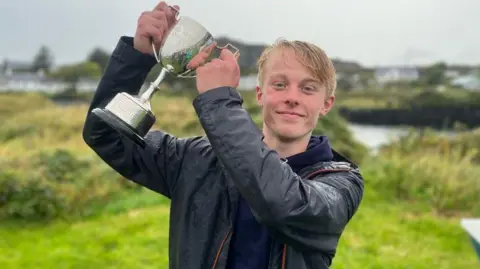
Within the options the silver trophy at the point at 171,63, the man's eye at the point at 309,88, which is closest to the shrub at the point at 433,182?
the man's eye at the point at 309,88

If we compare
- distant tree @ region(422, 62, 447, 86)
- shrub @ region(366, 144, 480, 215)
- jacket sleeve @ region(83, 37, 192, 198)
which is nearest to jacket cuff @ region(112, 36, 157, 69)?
jacket sleeve @ region(83, 37, 192, 198)

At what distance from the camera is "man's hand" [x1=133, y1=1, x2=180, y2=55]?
1.76 metres

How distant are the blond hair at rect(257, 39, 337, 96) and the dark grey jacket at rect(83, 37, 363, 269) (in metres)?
0.29

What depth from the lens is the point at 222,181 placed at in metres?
1.74

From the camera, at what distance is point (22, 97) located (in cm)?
2734

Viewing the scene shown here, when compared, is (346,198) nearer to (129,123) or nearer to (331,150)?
(331,150)

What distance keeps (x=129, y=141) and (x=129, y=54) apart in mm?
328

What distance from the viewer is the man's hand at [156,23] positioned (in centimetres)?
176

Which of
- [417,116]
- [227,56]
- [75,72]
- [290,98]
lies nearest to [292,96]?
[290,98]

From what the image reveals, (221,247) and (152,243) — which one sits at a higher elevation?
(221,247)

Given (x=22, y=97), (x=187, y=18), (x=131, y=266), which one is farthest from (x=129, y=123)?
(x=22, y=97)

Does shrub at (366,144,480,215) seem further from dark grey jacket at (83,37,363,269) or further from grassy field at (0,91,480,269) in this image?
dark grey jacket at (83,37,363,269)

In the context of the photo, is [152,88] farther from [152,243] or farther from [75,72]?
[75,72]

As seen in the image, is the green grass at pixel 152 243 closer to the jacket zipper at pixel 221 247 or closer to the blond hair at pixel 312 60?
the jacket zipper at pixel 221 247
